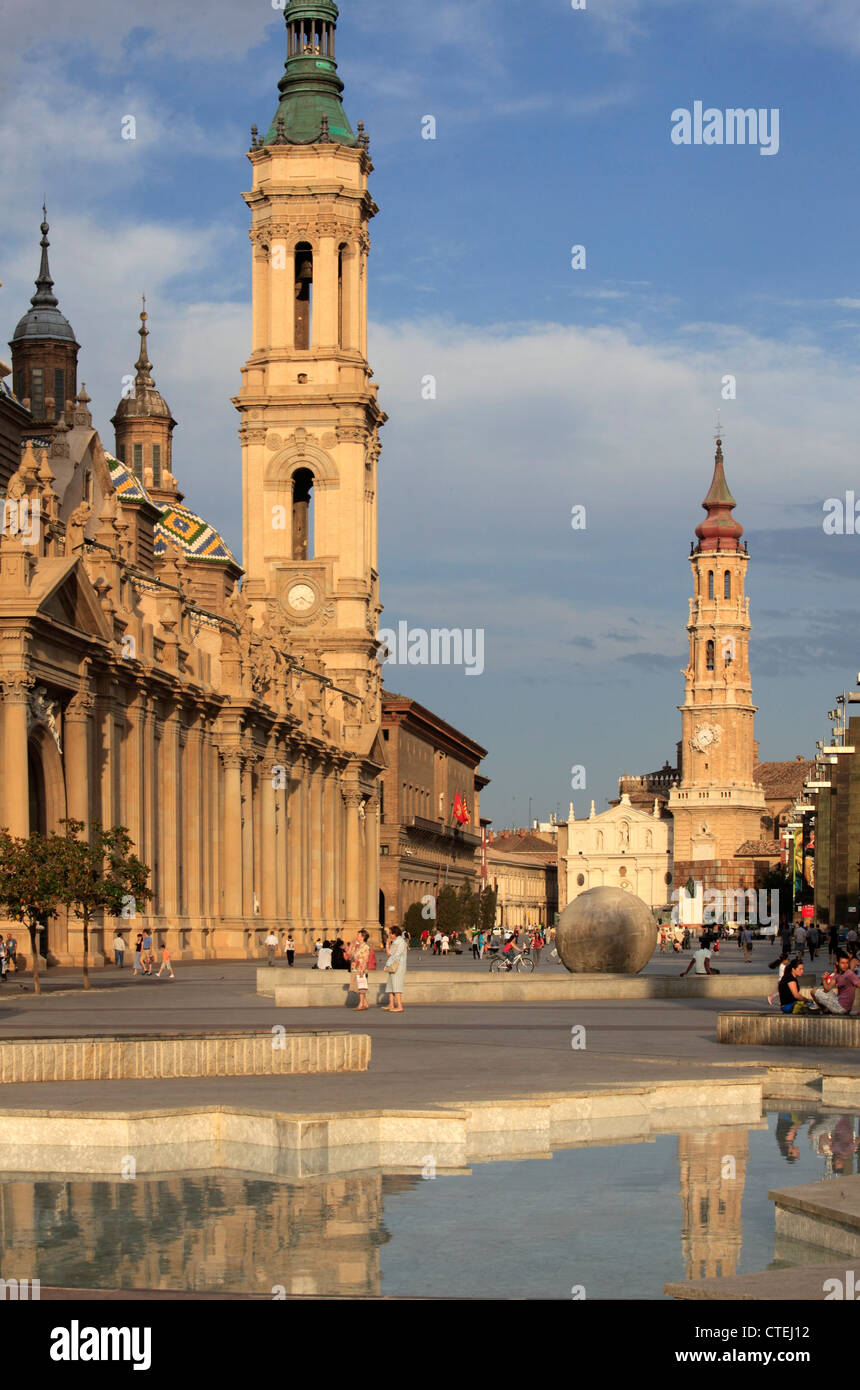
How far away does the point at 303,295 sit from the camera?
101 meters

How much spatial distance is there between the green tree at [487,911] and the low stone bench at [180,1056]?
397ft

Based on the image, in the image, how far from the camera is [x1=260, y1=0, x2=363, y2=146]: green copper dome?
97.2 meters

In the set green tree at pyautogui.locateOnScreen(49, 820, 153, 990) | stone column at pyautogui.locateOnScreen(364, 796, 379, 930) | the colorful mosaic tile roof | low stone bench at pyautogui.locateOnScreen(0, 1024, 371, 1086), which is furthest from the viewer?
stone column at pyautogui.locateOnScreen(364, 796, 379, 930)

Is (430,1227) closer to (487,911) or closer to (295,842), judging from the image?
(295,842)

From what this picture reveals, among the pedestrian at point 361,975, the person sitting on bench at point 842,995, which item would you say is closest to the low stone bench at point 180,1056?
the person sitting on bench at point 842,995

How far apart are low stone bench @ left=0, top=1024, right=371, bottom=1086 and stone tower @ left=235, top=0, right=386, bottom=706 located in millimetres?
77396

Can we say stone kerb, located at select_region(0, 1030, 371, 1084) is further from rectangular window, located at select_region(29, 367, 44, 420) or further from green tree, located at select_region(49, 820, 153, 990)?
rectangular window, located at select_region(29, 367, 44, 420)

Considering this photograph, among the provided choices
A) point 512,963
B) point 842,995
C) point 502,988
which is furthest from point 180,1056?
point 512,963

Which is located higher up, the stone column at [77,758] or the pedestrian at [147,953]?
the stone column at [77,758]

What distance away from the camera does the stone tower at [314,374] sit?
9681cm

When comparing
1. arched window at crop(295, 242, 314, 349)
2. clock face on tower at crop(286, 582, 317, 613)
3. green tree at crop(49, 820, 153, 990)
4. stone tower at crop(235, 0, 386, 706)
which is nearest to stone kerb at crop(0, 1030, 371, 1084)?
green tree at crop(49, 820, 153, 990)

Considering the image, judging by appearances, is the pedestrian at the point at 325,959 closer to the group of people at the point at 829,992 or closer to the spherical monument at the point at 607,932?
the spherical monument at the point at 607,932
